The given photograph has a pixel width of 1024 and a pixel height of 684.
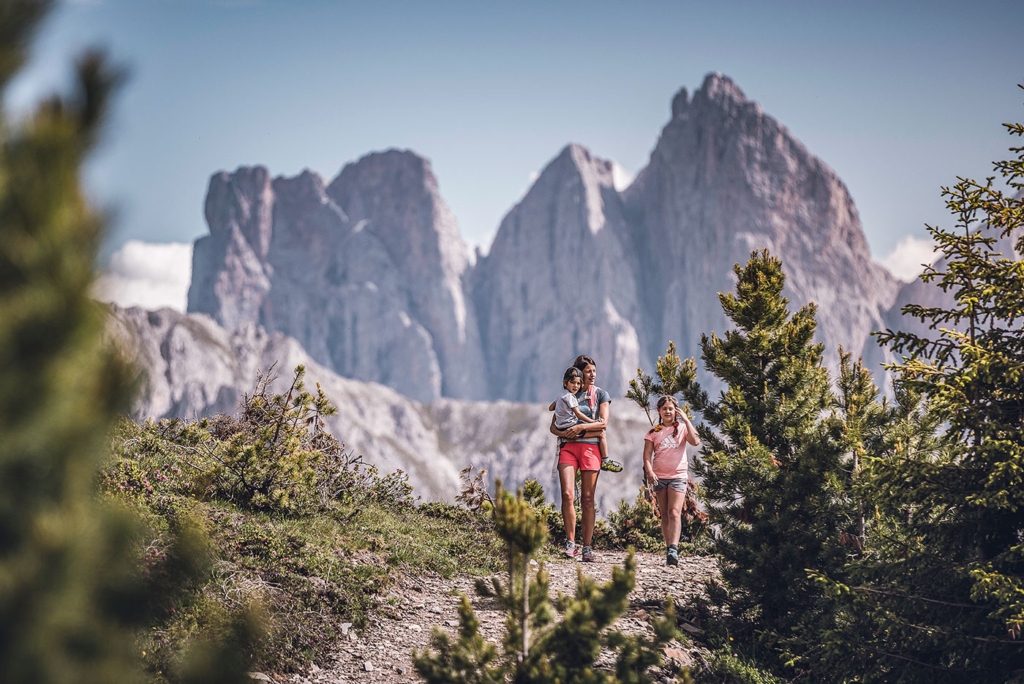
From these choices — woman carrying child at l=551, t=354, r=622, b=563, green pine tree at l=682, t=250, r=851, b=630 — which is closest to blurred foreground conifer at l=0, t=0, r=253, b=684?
woman carrying child at l=551, t=354, r=622, b=563

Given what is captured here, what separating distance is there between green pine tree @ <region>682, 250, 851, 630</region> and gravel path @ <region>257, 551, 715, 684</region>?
119 cm

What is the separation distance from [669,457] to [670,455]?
0.03 m

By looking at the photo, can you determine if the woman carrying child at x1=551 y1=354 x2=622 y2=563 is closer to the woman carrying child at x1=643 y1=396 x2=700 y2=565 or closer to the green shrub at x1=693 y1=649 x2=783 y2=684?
the woman carrying child at x1=643 y1=396 x2=700 y2=565

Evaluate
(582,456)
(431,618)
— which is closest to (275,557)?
(431,618)

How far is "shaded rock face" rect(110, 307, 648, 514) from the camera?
134 meters

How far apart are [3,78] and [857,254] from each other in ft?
729

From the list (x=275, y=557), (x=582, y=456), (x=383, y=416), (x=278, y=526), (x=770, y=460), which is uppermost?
(x=383, y=416)

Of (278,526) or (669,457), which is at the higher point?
(669,457)

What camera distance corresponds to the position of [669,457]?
32.7 feet

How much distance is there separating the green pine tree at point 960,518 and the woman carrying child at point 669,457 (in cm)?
250

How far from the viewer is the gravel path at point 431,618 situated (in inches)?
244

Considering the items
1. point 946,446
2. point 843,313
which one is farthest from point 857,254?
point 946,446

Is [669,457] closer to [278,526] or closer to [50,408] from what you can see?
[278,526]

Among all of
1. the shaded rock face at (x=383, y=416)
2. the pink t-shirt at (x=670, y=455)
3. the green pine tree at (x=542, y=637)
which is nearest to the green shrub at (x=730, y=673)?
the pink t-shirt at (x=670, y=455)
